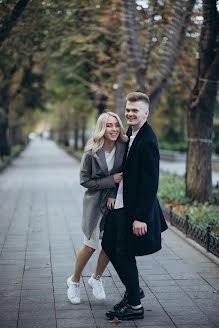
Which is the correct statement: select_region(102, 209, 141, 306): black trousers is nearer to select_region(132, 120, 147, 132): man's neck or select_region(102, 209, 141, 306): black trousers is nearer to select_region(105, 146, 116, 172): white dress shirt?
select_region(105, 146, 116, 172): white dress shirt

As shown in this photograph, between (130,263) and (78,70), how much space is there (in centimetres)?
1841

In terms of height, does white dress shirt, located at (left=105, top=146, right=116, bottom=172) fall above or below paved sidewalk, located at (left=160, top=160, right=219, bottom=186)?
above

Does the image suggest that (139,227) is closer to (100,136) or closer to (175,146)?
(100,136)

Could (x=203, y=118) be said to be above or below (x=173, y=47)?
below

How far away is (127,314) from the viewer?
428 centimetres

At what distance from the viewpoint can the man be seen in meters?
4.05

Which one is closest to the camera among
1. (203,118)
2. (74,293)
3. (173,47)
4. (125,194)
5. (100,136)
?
(125,194)

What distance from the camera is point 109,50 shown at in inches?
692

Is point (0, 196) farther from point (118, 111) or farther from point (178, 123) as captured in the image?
point (178, 123)

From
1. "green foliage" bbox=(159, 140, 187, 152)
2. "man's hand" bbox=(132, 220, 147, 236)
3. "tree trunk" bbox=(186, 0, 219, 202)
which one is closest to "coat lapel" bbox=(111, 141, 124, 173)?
"man's hand" bbox=(132, 220, 147, 236)

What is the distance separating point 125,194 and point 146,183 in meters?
0.27

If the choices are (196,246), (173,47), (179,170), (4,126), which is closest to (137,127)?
(196,246)

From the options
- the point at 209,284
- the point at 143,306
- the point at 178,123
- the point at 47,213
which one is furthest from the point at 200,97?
the point at 178,123

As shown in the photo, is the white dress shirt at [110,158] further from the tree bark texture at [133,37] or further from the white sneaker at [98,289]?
the tree bark texture at [133,37]
